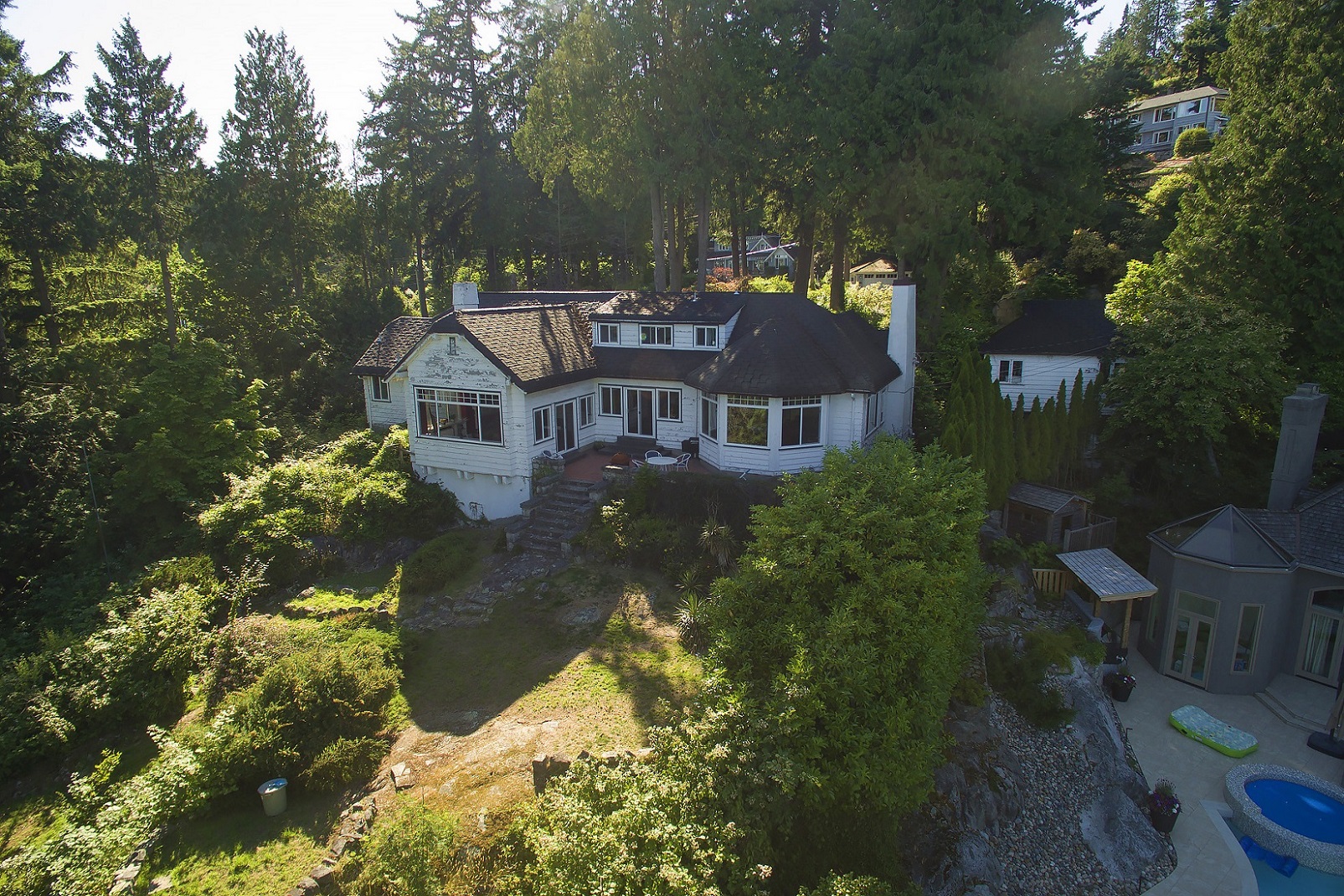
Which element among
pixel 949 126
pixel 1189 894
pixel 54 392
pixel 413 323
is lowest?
pixel 1189 894

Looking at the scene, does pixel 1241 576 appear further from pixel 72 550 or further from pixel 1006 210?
pixel 72 550

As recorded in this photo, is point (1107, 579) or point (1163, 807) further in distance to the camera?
point (1107, 579)

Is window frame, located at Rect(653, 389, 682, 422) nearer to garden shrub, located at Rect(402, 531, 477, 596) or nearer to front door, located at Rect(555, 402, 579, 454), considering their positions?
front door, located at Rect(555, 402, 579, 454)

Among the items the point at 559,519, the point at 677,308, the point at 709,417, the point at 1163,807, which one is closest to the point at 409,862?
the point at 559,519

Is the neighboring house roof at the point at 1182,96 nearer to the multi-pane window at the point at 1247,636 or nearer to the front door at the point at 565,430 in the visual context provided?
the multi-pane window at the point at 1247,636

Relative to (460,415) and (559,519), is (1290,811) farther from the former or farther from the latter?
(460,415)

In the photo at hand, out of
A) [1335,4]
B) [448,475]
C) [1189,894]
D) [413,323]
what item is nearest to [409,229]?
[413,323]

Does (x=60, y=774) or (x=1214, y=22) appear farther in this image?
(x=1214, y=22)
